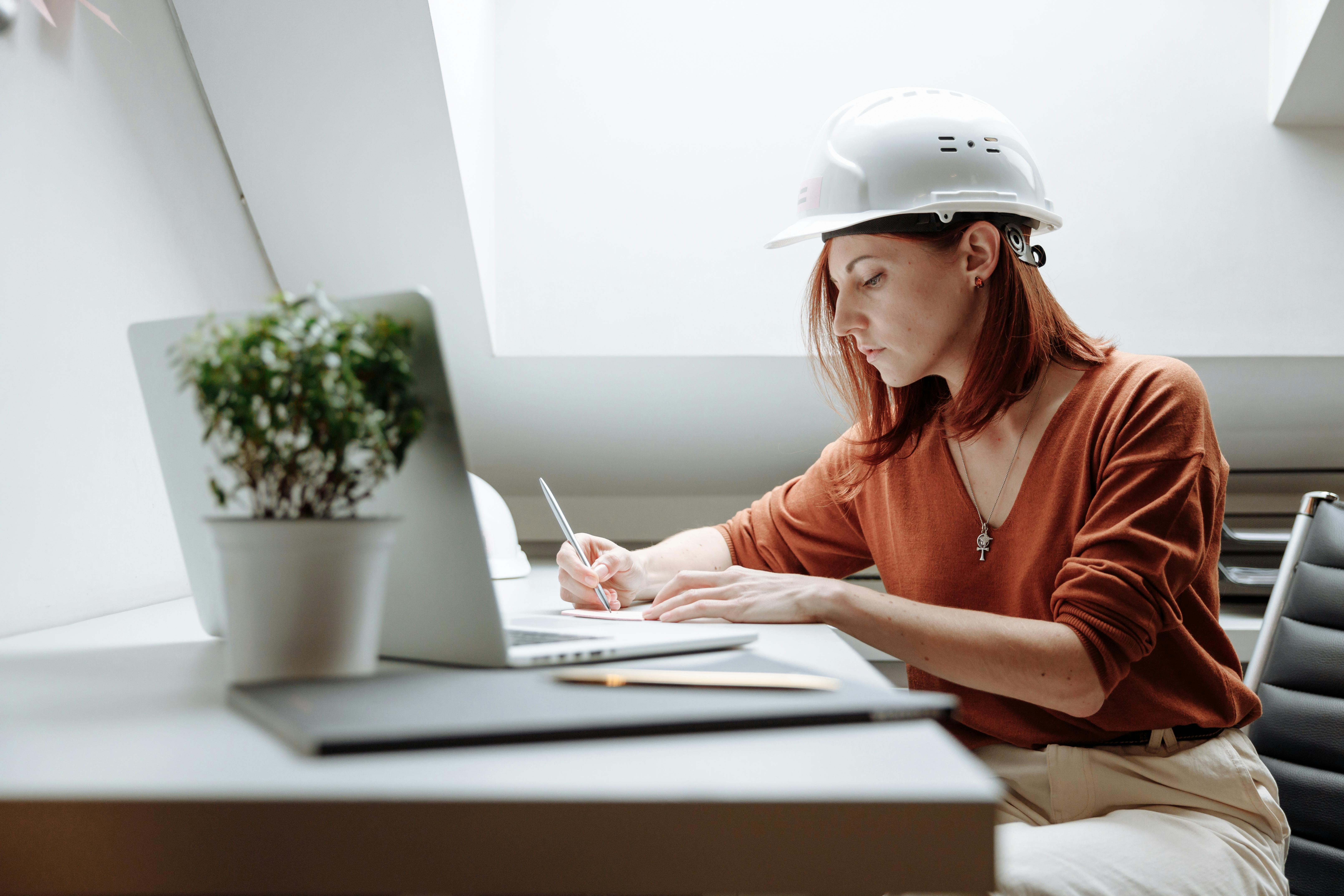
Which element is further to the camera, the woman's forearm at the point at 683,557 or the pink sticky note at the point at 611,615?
the woman's forearm at the point at 683,557

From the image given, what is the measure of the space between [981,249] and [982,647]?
0.49 m

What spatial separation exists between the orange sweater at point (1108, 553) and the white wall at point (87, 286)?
931 millimetres

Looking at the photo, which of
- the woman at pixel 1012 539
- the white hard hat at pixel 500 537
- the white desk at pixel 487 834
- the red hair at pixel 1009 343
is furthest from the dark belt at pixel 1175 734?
the white hard hat at pixel 500 537

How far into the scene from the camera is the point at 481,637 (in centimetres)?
54

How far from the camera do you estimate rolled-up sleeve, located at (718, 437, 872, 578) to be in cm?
131

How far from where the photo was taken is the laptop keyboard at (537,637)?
2.07ft

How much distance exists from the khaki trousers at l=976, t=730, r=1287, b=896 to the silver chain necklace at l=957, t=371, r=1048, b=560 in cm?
23

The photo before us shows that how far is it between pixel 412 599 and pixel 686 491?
154 centimetres

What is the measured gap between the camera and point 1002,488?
1.08m

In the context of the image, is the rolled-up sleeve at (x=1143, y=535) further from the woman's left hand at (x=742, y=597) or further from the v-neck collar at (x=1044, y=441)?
the woman's left hand at (x=742, y=597)

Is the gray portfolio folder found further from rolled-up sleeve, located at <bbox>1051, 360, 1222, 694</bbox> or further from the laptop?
rolled-up sleeve, located at <bbox>1051, 360, 1222, 694</bbox>

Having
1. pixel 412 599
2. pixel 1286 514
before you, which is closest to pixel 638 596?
pixel 412 599

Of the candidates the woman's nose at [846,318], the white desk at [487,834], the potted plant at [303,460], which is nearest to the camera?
the white desk at [487,834]

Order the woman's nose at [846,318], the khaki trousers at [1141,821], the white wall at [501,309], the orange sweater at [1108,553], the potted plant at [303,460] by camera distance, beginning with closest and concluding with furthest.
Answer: the potted plant at [303,460] → the khaki trousers at [1141,821] → the orange sweater at [1108,553] → the woman's nose at [846,318] → the white wall at [501,309]
